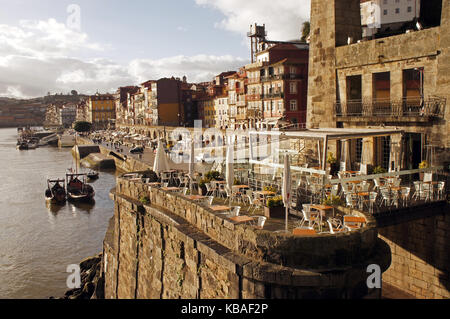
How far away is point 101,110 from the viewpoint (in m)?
151

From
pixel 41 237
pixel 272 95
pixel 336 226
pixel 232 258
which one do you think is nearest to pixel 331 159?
pixel 336 226

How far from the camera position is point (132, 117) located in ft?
376

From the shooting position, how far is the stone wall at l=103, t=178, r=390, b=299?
815 cm

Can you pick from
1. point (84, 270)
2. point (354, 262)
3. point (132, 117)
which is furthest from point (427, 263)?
point (132, 117)

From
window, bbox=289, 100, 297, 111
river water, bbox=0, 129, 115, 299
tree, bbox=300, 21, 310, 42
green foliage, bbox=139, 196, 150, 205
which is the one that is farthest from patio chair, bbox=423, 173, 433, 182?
tree, bbox=300, 21, 310, 42


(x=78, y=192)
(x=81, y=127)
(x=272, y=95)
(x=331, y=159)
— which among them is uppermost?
(x=272, y=95)

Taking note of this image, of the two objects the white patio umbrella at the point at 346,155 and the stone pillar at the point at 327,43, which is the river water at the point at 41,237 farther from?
the stone pillar at the point at 327,43

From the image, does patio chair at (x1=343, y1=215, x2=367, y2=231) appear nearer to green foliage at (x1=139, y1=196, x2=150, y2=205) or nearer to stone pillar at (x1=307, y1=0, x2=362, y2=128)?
green foliage at (x1=139, y1=196, x2=150, y2=205)

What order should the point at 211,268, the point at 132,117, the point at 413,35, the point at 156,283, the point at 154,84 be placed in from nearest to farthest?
the point at 211,268 → the point at 156,283 → the point at 413,35 → the point at 154,84 → the point at 132,117

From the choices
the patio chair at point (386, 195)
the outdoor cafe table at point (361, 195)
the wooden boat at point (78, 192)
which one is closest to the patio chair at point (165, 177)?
the outdoor cafe table at point (361, 195)

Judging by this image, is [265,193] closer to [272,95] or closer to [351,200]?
[351,200]

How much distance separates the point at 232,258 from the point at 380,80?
18097 millimetres
